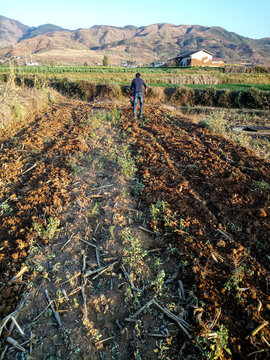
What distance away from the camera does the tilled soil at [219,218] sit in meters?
2.39

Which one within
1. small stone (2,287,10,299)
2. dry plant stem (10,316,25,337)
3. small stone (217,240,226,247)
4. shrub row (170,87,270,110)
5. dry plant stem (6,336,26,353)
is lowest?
dry plant stem (6,336,26,353)

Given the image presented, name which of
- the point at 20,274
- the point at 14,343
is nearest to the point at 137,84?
the point at 20,274

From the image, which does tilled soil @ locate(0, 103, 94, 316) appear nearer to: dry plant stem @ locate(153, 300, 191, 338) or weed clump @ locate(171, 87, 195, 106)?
dry plant stem @ locate(153, 300, 191, 338)

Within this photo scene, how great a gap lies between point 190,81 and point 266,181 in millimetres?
20042

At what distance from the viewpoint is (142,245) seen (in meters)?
3.21

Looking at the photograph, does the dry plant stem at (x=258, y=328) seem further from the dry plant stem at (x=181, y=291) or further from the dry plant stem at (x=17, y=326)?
the dry plant stem at (x=17, y=326)

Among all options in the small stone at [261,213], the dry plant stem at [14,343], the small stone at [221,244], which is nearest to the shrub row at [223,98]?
the small stone at [261,213]

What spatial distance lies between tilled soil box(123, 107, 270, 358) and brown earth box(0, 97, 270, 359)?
0.01 metres

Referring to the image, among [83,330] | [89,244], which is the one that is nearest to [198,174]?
[89,244]

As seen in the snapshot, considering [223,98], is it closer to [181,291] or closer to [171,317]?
[181,291]

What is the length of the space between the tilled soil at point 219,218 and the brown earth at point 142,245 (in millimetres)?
Result: 15

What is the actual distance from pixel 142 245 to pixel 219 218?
1.48 m

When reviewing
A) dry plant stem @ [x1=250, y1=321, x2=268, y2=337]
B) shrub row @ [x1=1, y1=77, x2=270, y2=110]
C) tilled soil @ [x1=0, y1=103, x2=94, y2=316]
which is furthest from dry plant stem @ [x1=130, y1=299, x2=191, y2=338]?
shrub row @ [x1=1, y1=77, x2=270, y2=110]

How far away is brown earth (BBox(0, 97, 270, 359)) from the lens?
7.17 ft
